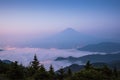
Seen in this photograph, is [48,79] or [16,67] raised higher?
[16,67]

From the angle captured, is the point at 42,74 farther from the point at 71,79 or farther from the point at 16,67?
the point at 71,79

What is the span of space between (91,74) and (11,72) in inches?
419

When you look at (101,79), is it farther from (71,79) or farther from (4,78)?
(4,78)

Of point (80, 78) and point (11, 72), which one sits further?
point (11, 72)

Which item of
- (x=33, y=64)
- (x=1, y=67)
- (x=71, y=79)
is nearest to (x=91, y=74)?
(x=71, y=79)

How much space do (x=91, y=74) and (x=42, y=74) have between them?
316 inches

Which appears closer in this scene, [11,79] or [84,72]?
[84,72]

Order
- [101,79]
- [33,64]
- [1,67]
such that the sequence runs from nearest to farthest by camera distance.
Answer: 1. [101,79]
2. [1,67]
3. [33,64]

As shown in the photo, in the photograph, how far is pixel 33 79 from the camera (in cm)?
2620

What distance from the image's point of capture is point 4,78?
84.0ft

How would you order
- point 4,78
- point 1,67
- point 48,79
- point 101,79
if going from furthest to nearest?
point 1,67, point 48,79, point 4,78, point 101,79

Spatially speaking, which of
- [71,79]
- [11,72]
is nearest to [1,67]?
[11,72]

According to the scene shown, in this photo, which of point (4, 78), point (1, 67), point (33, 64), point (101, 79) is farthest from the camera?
point (33, 64)

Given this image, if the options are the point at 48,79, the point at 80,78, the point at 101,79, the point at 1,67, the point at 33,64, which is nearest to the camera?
the point at 80,78
